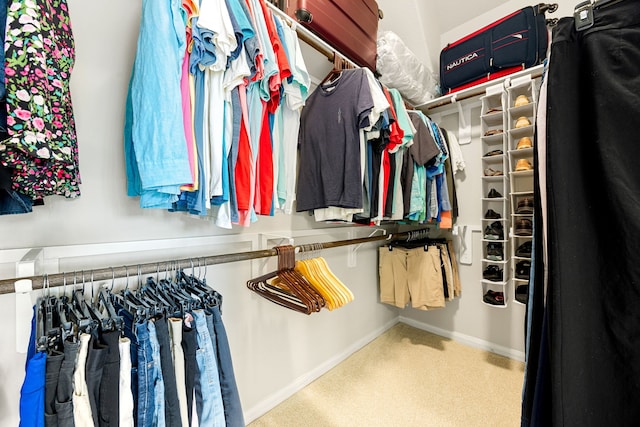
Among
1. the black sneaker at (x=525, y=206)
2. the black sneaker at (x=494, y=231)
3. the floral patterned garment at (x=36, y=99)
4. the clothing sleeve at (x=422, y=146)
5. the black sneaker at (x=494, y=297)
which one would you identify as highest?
the clothing sleeve at (x=422, y=146)

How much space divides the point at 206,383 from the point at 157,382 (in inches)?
5.0

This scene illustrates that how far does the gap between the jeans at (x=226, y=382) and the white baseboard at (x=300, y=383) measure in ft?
2.52

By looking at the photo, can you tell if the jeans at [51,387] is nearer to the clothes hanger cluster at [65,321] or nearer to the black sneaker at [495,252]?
the clothes hanger cluster at [65,321]

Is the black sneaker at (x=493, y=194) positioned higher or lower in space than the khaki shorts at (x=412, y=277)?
higher

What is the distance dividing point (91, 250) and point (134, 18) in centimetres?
89

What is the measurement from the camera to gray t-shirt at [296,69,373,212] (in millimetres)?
1234

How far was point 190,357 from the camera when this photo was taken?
73 centimetres

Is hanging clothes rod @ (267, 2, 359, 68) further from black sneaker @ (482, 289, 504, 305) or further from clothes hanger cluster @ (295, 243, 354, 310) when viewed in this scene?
black sneaker @ (482, 289, 504, 305)

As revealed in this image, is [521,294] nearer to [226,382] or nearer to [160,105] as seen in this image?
[226,382]

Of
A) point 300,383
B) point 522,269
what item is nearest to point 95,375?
point 300,383

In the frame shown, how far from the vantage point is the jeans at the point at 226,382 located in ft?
2.53

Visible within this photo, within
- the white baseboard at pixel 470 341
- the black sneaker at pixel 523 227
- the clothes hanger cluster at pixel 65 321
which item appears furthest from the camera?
the white baseboard at pixel 470 341

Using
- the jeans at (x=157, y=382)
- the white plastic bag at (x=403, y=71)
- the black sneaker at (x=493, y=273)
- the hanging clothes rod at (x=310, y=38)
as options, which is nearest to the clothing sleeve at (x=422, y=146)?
the white plastic bag at (x=403, y=71)

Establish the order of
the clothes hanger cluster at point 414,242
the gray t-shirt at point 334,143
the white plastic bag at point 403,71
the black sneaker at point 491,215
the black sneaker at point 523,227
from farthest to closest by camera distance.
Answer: the clothes hanger cluster at point 414,242, the black sneaker at point 491,215, the white plastic bag at point 403,71, the black sneaker at point 523,227, the gray t-shirt at point 334,143
